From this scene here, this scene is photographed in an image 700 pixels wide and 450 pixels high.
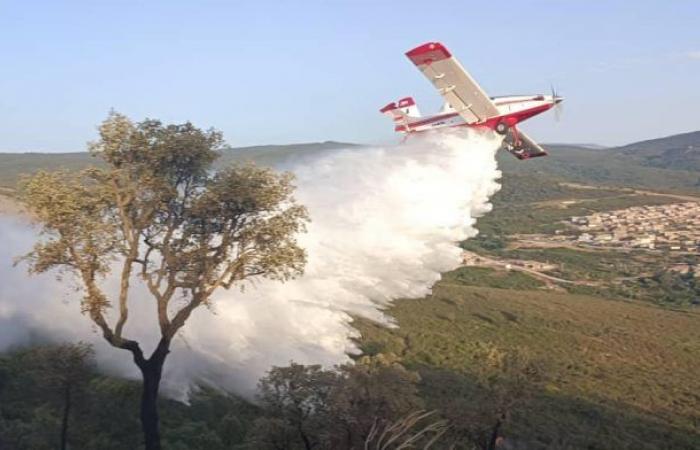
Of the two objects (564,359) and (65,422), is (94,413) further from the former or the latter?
(564,359)

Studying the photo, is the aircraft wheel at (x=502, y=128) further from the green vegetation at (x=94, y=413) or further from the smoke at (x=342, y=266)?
the green vegetation at (x=94, y=413)

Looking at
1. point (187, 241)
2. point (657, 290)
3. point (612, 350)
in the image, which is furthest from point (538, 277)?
point (187, 241)

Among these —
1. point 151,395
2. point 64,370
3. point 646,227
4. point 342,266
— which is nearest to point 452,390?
point 342,266

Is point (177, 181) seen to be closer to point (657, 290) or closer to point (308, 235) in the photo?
point (308, 235)

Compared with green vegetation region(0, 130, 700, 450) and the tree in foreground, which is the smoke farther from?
the tree in foreground

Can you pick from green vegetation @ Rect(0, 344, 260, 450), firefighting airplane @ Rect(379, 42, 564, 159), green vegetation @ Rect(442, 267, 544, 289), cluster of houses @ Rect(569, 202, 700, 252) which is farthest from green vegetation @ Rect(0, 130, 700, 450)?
cluster of houses @ Rect(569, 202, 700, 252)

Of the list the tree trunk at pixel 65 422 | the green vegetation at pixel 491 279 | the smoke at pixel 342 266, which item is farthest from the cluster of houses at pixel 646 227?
the tree trunk at pixel 65 422

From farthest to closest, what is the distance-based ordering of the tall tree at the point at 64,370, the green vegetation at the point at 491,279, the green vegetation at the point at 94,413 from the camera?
1. the green vegetation at the point at 491,279
2. the tall tree at the point at 64,370
3. the green vegetation at the point at 94,413
